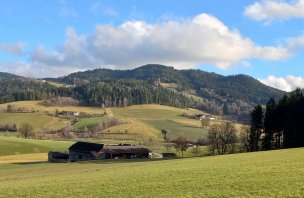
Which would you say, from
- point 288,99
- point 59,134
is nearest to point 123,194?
point 288,99

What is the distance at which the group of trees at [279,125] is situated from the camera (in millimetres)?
95875

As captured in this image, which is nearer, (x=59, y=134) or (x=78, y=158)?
(x=78, y=158)

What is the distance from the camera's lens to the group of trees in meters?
95.9

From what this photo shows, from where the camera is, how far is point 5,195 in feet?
110

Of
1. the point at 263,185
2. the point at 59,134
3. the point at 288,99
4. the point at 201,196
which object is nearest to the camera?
the point at 201,196

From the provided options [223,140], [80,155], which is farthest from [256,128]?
[80,155]

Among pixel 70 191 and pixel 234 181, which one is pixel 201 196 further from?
pixel 70 191

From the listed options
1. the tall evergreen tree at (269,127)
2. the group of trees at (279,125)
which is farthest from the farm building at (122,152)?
the tall evergreen tree at (269,127)

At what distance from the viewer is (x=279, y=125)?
102m

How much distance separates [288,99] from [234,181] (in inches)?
2978

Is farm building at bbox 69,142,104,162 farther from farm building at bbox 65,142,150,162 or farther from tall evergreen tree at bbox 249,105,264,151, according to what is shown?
tall evergreen tree at bbox 249,105,264,151

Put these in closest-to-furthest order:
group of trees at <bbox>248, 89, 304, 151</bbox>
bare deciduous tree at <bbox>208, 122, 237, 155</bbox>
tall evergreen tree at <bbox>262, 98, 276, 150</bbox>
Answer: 1. group of trees at <bbox>248, 89, 304, 151</bbox>
2. tall evergreen tree at <bbox>262, 98, 276, 150</bbox>
3. bare deciduous tree at <bbox>208, 122, 237, 155</bbox>

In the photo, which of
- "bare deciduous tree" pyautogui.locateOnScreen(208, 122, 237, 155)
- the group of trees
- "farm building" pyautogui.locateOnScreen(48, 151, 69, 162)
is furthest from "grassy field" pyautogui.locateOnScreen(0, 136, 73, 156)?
the group of trees

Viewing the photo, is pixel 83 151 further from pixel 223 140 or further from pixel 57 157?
pixel 223 140
